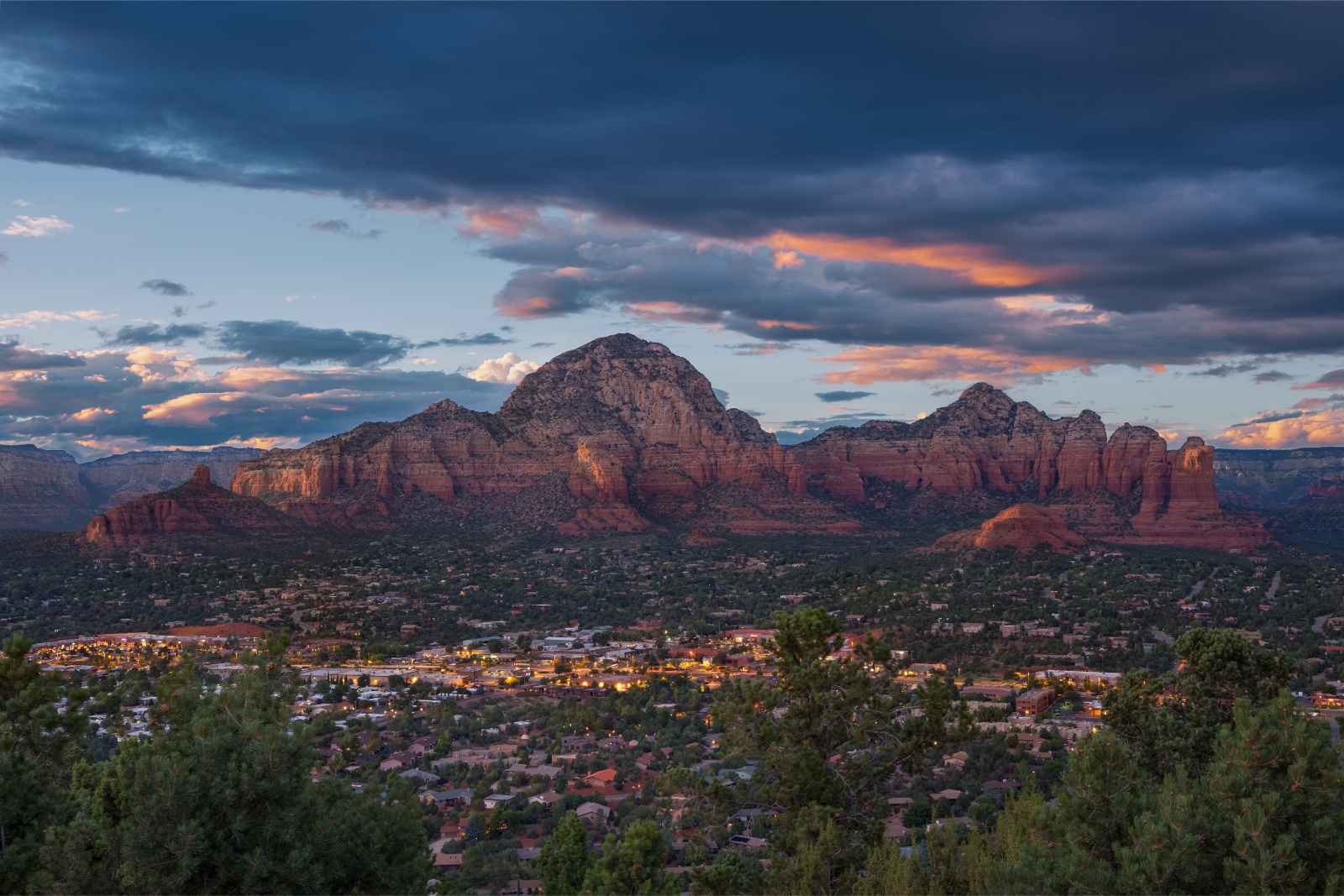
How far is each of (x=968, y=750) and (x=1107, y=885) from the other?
32316mm

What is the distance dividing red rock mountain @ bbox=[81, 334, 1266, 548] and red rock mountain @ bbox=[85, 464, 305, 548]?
41.3 ft

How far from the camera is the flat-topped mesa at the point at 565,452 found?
507 ft

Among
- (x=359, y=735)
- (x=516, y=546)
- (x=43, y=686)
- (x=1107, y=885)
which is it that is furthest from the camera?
(x=516, y=546)

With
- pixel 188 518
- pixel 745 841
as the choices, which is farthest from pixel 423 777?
pixel 188 518

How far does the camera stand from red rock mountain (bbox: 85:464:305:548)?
10956 centimetres

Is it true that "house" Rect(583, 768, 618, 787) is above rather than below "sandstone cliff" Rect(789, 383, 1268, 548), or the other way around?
below

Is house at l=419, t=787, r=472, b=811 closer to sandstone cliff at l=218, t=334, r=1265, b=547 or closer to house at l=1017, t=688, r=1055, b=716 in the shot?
house at l=1017, t=688, r=1055, b=716

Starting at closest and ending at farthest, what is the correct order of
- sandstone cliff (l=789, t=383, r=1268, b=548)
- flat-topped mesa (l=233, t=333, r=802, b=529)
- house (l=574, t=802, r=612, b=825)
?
house (l=574, t=802, r=612, b=825) < sandstone cliff (l=789, t=383, r=1268, b=548) < flat-topped mesa (l=233, t=333, r=802, b=529)

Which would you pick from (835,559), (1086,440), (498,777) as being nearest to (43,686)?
(498,777)

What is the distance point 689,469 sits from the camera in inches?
6727

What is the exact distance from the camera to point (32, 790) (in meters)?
16.9

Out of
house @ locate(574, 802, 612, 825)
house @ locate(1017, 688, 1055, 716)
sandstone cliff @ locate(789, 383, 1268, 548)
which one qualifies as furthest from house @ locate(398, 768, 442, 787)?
sandstone cliff @ locate(789, 383, 1268, 548)

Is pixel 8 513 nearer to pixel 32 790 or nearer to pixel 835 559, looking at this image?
→ pixel 835 559

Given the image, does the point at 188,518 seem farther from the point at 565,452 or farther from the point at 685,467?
the point at 685,467
